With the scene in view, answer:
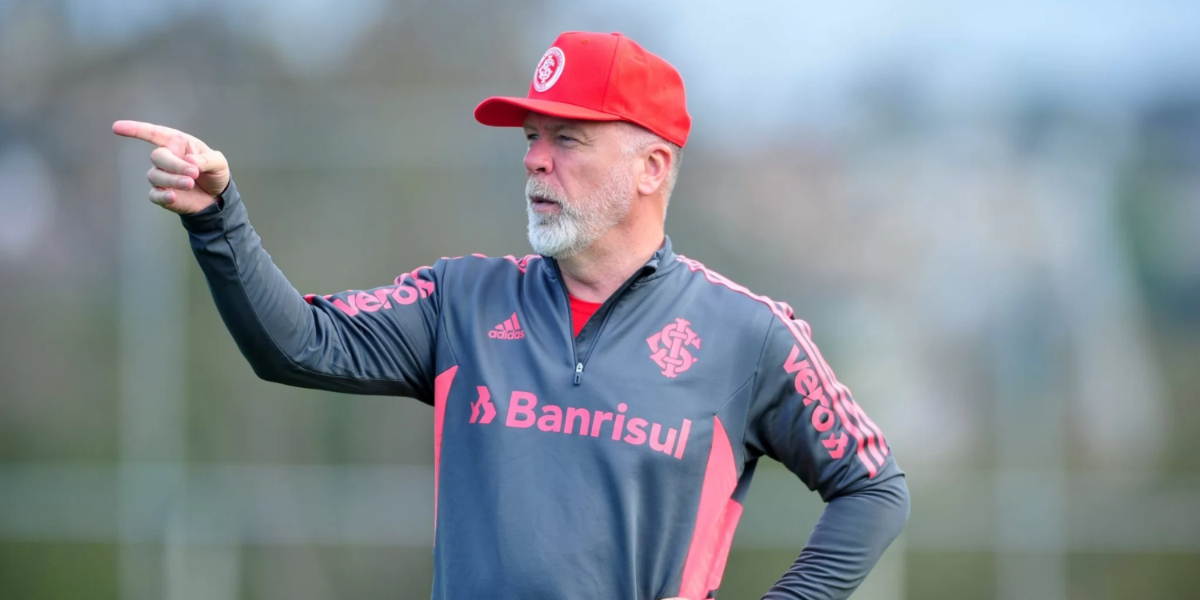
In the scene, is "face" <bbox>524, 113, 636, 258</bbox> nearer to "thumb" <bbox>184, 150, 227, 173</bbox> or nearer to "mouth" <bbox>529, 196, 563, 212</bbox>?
"mouth" <bbox>529, 196, 563, 212</bbox>

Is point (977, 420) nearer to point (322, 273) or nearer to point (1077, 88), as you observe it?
point (1077, 88)

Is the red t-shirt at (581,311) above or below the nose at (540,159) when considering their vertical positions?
below

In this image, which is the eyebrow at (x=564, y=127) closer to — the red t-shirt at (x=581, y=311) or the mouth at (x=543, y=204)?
the mouth at (x=543, y=204)

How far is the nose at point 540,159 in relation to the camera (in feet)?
7.24

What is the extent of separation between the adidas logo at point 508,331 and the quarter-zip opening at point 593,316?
96 millimetres

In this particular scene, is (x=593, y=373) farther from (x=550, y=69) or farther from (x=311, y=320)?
(x=550, y=69)

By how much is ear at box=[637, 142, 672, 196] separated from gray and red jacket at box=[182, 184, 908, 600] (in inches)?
4.9

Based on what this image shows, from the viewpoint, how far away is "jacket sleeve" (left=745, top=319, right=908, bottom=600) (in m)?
2.13

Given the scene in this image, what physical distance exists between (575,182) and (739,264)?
4.05 metres

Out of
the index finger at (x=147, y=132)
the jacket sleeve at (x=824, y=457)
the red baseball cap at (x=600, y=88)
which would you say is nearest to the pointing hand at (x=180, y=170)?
the index finger at (x=147, y=132)

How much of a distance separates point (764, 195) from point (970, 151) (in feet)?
3.75

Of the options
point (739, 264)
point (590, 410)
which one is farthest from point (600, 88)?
point (739, 264)

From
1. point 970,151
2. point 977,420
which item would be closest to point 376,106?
point 970,151

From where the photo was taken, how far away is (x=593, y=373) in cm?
204
